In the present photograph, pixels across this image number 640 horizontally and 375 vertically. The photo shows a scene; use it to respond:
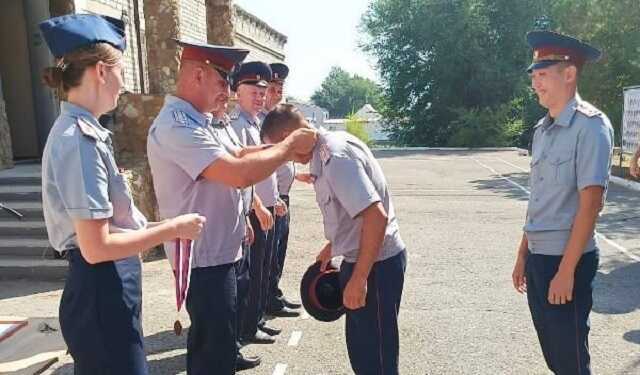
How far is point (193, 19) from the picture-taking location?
1223 centimetres

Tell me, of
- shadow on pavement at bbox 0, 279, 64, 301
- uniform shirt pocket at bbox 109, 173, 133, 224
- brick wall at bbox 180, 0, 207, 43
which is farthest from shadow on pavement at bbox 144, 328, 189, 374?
brick wall at bbox 180, 0, 207, 43

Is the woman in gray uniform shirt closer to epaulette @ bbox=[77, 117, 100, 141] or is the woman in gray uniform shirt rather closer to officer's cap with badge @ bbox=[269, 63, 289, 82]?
epaulette @ bbox=[77, 117, 100, 141]

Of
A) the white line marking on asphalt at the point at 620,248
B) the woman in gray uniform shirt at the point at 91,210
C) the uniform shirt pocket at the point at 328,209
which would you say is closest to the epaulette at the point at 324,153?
the uniform shirt pocket at the point at 328,209

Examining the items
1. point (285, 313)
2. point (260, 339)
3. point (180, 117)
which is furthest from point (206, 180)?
point (285, 313)

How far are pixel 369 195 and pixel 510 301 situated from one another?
10.5 feet

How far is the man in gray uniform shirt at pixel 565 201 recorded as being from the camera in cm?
233

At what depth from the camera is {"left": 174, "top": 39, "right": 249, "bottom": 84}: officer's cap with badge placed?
2.38 m

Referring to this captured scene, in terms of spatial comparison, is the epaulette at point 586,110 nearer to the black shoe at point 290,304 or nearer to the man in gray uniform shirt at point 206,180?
the man in gray uniform shirt at point 206,180

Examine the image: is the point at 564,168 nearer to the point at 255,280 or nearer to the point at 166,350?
the point at 255,280

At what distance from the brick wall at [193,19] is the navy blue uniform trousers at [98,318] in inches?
407

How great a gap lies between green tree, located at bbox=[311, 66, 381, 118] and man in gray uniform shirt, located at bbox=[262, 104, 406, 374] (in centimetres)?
9255

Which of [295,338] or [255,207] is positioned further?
[295,338]

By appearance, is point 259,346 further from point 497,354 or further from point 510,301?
point 510,301

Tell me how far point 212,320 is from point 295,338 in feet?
6.06
